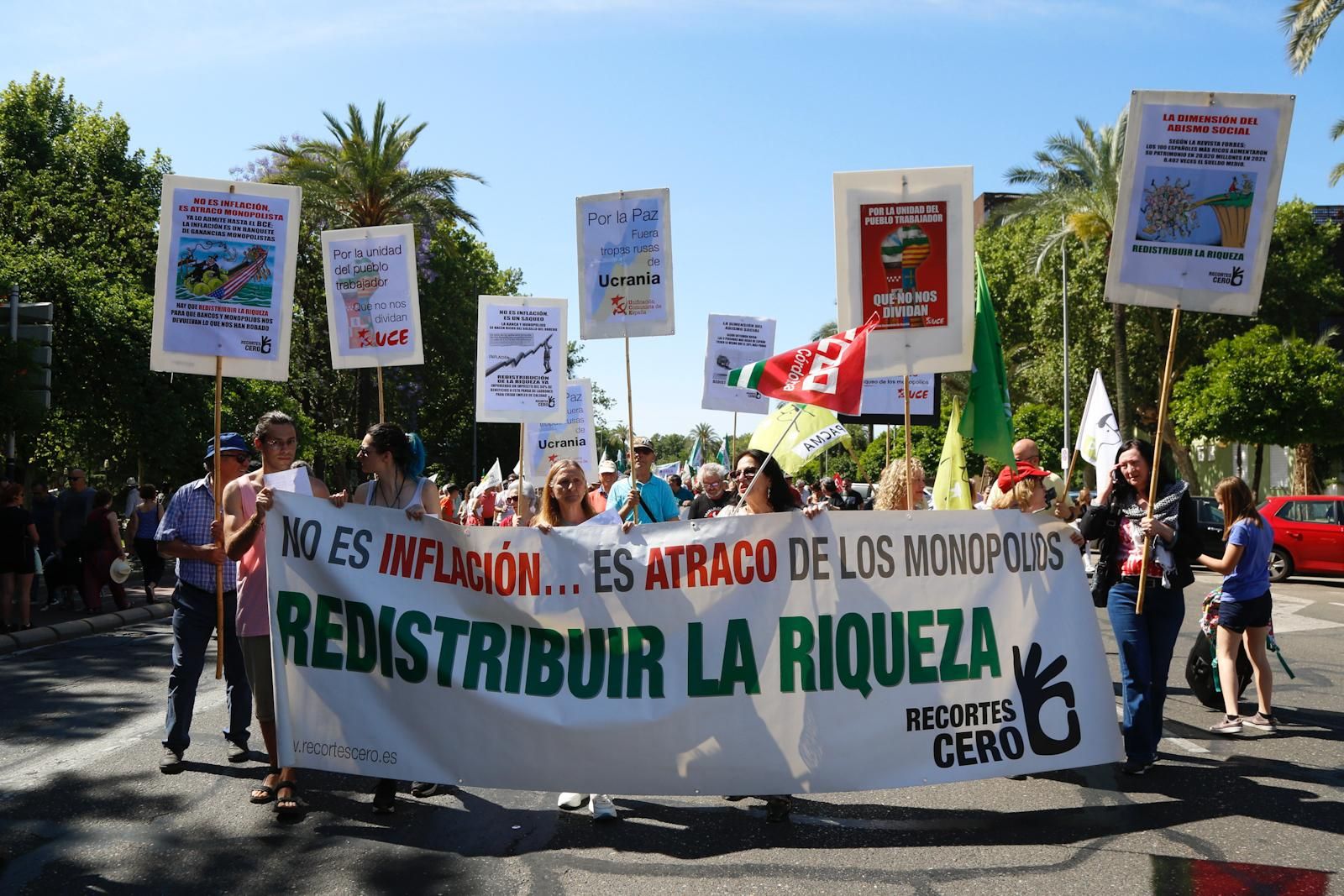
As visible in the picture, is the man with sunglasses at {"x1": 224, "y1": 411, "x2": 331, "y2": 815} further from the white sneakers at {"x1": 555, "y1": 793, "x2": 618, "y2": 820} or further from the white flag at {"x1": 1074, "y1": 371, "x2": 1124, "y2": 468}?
the white flag at {"x1": 1074, "y1": 371, "x2": 1124, "y2": 468}

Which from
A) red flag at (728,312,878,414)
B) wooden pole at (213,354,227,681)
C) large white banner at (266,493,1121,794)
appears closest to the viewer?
large white banner at (266,493,1121,794)

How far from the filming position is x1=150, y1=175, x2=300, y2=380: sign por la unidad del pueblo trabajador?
6543mm

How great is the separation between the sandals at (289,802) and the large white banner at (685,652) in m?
0.31

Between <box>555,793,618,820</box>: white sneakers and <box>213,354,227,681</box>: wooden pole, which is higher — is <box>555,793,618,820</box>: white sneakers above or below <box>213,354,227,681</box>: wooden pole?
below

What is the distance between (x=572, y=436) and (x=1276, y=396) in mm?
24209

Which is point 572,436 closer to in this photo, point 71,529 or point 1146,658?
point 71,529

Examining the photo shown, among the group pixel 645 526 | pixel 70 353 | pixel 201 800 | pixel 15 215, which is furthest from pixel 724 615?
pixel 15 215

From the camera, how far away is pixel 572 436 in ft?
50.4

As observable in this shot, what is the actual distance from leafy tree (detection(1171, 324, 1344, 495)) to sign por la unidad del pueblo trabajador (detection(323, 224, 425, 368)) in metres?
28.6

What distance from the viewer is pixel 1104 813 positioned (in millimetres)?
5691

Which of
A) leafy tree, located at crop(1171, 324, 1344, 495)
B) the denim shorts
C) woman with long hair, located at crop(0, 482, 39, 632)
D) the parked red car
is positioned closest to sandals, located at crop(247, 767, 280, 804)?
the denim shorts

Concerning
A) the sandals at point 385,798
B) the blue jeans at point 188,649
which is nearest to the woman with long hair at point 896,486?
the sandals at point 385,798

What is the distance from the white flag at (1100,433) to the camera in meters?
12.1

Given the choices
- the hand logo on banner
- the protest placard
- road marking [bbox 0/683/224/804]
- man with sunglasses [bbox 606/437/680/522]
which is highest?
the protest placard
